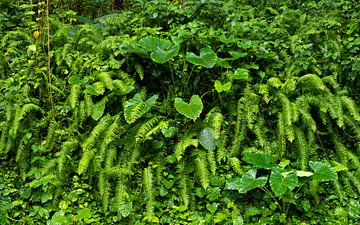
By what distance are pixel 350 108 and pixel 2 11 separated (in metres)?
5.86

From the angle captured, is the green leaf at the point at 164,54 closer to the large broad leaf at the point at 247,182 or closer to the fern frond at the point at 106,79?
the fern frond at the point at 106,79

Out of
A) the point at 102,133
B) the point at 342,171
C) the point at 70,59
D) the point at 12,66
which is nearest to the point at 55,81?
the point at 70,59

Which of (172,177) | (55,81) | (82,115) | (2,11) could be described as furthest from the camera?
(2,11)

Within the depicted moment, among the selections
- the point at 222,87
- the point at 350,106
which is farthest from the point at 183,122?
the point at 350,106

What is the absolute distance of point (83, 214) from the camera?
404 centimetres

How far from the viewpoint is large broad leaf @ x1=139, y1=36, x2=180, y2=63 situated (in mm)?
4789

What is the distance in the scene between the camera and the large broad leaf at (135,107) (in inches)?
178

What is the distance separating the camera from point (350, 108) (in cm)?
477

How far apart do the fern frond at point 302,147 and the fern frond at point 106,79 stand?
2.45 m

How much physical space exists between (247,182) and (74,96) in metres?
2.47

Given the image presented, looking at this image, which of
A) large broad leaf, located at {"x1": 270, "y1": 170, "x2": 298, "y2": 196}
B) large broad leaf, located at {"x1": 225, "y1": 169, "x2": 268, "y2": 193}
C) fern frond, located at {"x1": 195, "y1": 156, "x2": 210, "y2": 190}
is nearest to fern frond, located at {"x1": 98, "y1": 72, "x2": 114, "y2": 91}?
fern frond, located at {"x1": 195, "y1": 156, "x2": 210, "y2": 190}

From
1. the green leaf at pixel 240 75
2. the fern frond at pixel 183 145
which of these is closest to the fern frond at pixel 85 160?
the fern frond at pixel 183 145

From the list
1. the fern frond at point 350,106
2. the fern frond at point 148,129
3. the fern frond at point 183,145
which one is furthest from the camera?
the fern frond at point 350,106

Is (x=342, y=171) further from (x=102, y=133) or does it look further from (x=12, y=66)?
(x=12, y=66)
